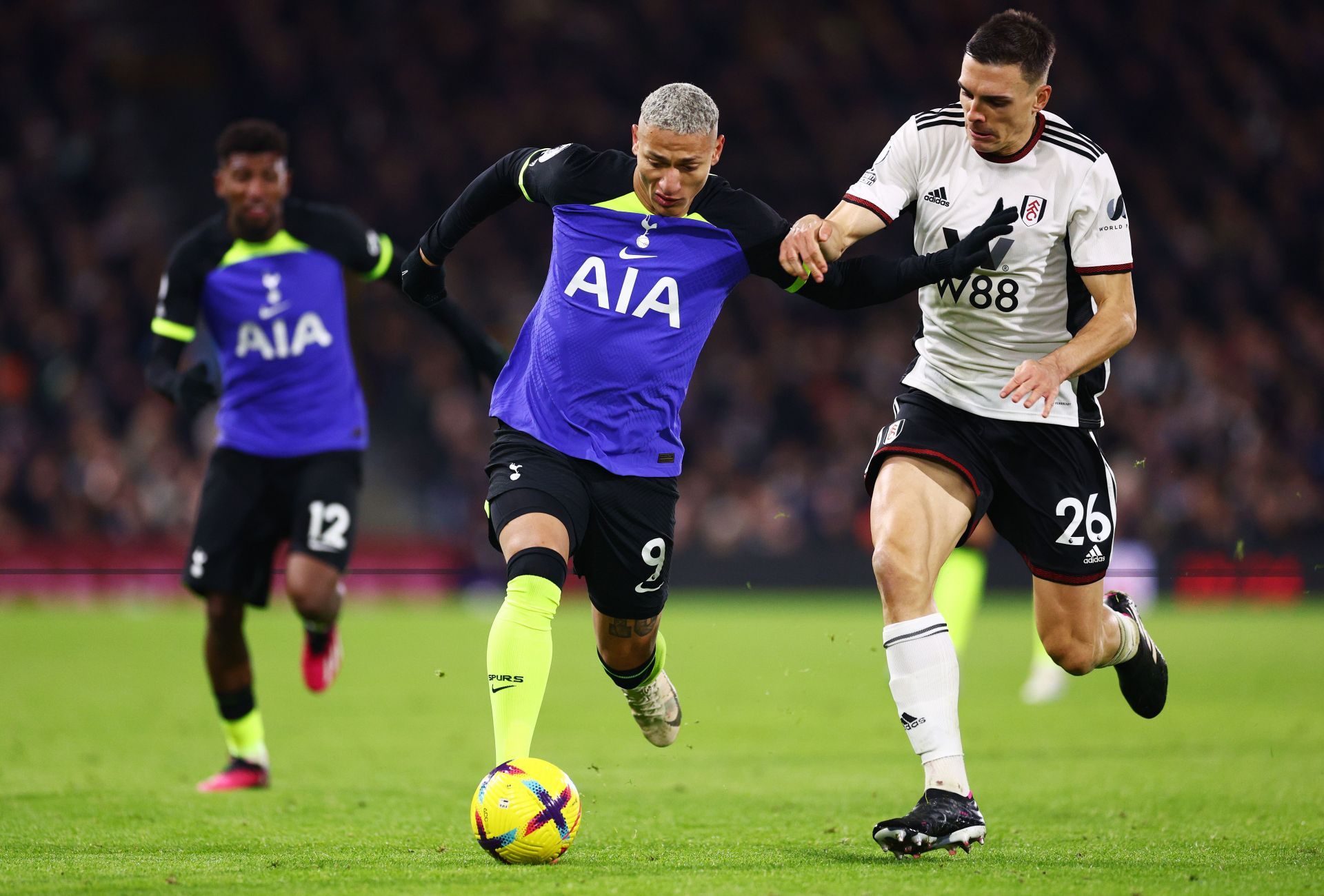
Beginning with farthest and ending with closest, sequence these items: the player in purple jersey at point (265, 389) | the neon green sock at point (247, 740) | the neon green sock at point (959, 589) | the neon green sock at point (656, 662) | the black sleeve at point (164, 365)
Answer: the neon green sock at point (959, 589)
the player in purple jersey at point (265, 389)
the neon green sock at point (247, 740)
the black sleeve at point (164, 365)
the neon green sock at point (656, 662)

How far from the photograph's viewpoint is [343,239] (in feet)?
25.7

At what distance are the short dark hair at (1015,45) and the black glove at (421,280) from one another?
2.13 m

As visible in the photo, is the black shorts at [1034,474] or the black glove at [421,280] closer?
the black shorts at [1034,474]

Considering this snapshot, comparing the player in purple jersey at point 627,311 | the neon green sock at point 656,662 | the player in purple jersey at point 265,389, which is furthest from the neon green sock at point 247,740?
the player in purple jersey at point 627,311

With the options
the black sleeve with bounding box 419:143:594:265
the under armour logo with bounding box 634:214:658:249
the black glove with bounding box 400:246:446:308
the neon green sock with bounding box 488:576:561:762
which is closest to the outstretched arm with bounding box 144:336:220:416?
the black glove with bounding box 400:246:446:308

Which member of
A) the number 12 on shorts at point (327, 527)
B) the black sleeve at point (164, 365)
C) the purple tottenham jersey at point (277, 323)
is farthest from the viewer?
the purple tottenham jersey at point (277, 323)

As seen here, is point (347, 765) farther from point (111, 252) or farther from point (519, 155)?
point (111, 252)

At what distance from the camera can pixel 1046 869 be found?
15.1ft

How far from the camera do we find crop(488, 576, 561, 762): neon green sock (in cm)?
479

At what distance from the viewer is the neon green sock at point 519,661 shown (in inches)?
188

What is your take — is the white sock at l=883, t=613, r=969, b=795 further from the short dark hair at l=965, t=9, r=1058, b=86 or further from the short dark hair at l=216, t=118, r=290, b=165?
the short dark hair at l=216, t=118, r=290, b=165

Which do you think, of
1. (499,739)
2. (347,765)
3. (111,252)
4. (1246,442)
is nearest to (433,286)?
(499,739)

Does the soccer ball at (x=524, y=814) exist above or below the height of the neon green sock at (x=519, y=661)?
below

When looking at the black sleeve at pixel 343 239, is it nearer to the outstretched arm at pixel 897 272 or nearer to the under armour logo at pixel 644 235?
the under armour logo at pixel 644 235
